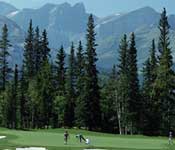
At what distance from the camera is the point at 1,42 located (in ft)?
430

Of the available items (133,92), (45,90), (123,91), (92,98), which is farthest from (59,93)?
(133,92)

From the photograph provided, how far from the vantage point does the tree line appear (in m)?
110

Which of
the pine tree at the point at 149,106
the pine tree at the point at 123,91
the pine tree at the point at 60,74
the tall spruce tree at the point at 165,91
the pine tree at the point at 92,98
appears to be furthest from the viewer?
the pine tree at the point at 60,74

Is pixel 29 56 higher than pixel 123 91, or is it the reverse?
pixel 29 56

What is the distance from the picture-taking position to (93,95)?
110m

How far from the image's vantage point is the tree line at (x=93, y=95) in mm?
109750

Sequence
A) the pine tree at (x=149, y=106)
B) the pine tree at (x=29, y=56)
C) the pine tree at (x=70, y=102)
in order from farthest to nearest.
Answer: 1. the pine tree at (x=29, y=56)
2. the pine tree at (x=70, y=102)
3. the pine tree at (x=149, y=106)

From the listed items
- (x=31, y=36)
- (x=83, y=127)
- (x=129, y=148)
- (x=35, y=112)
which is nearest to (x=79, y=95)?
(x=83, y=127)

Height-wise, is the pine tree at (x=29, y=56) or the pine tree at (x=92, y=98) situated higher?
the pine tree at (x=29, y=56)

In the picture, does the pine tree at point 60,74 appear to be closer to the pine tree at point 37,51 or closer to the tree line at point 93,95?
the tree line at point 93,95

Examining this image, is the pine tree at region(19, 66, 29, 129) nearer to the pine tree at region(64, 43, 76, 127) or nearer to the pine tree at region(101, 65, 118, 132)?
the pine tree at region(64, 43, 76, 127)

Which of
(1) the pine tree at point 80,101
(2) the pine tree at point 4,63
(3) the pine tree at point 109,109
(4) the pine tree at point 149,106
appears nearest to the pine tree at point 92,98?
(1) the pine tree at point 80,101

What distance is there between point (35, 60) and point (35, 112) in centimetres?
1736

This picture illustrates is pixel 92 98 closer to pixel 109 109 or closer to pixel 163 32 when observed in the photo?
pixel 109 109
